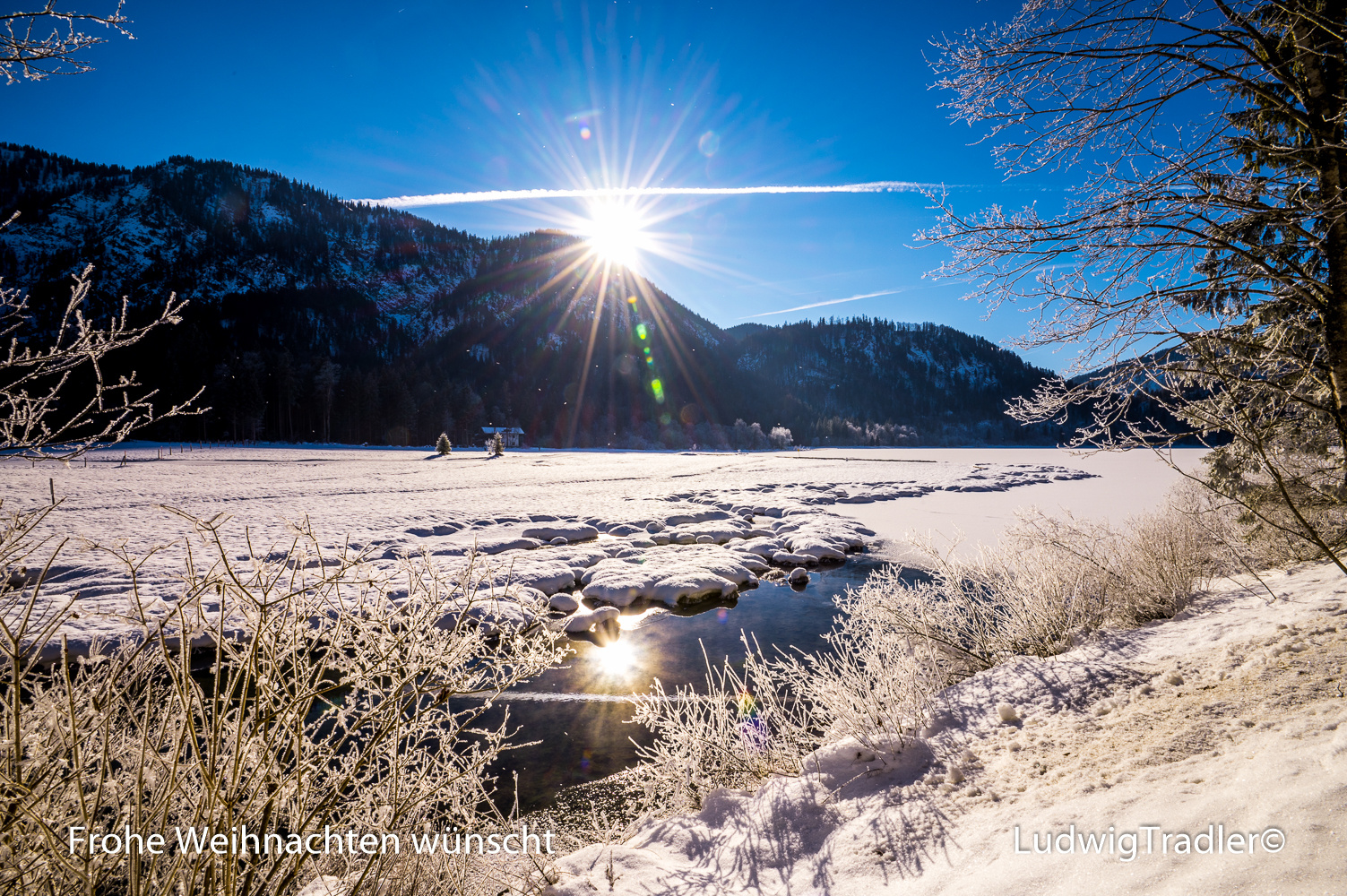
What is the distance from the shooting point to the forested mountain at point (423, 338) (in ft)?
199

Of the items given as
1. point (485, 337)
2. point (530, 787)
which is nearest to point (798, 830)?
point (530, 787)

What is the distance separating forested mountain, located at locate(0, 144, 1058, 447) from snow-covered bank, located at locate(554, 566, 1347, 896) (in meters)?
62.0

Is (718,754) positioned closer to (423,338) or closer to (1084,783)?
(1084,783)

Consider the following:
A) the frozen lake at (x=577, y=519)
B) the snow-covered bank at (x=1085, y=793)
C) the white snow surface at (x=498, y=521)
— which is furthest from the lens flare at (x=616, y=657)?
the snow-covered bank at (x=1085, y=793)

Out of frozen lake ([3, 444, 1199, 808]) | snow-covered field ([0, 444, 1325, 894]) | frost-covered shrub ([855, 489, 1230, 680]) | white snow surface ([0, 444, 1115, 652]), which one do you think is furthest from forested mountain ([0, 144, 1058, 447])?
frost-covered shrub ([855, 489, 1230, 680])

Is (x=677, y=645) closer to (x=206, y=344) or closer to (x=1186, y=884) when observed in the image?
(x=1186, y=884)

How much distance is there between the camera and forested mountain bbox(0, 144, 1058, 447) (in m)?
60.7

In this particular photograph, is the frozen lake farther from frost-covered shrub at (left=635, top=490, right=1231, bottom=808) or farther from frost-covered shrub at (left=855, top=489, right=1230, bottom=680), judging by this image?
frost-covered shrub at (left=855, top=489, right=1230, bottom=680)

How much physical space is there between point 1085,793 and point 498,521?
13410mm

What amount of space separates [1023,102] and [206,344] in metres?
78.9

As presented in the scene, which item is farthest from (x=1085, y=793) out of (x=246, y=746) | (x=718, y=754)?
(x=246, y=746)

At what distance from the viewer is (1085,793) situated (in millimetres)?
2340

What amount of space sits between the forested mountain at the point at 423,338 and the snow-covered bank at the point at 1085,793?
62.0m

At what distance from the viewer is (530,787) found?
4.60 m
